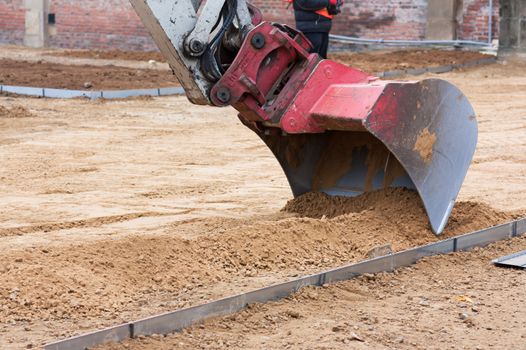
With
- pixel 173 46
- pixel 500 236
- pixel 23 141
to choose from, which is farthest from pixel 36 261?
pixel 23 141

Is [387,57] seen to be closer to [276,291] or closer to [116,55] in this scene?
[116,55]

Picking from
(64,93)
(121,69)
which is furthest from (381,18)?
(64,93)

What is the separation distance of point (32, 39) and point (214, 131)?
14.0 m

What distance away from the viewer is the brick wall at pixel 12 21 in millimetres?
26312

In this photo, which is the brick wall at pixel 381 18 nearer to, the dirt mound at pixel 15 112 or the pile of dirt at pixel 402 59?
the pile of dirt at pixel 402 59

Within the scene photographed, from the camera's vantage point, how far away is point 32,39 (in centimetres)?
2627

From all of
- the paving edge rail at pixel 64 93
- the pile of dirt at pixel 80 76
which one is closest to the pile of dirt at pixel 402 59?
the pile of dirt at pixel 80 76

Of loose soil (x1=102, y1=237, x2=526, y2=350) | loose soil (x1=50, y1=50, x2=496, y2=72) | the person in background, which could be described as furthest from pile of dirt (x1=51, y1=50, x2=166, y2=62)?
loose soil (x1=102, y1=237, x2=526, y2=350)

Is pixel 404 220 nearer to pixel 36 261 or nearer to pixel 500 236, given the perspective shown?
pixel 500 236

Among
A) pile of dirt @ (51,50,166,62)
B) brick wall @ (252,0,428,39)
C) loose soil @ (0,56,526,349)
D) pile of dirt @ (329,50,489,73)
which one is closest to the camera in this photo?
loose soil @ (0,56,526,349)

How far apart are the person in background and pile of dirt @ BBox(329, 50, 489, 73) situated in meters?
7.70

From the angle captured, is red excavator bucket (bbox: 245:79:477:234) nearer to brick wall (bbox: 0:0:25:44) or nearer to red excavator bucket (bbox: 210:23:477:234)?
red excavator bucket (bbox: 210:23:477:234)

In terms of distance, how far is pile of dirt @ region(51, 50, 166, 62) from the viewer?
2291cm

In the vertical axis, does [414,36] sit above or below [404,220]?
below
